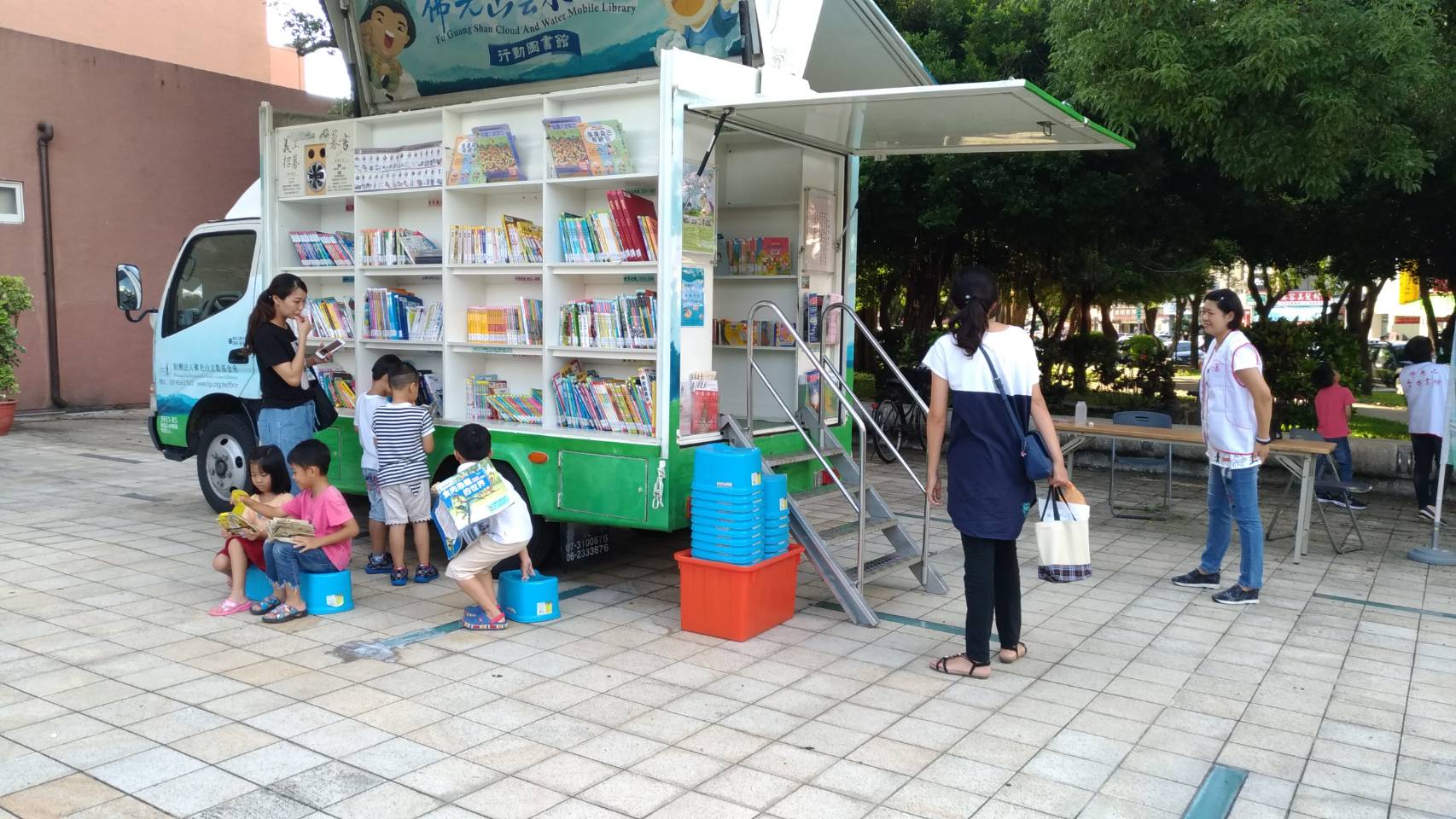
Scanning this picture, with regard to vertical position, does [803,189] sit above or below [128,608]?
above

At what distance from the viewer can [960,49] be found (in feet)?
39.1

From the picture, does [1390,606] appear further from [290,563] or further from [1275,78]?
[290,563]

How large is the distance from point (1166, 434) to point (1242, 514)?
164 centimetres

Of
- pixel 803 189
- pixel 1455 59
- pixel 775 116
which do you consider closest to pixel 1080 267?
pixel 1455 59

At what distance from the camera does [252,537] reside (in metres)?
5.19

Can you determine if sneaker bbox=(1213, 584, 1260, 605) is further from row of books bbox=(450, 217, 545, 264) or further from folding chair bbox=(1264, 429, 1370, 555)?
row of books bbox=(450, 217, 545, 264)

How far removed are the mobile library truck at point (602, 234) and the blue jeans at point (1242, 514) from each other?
1.71 m

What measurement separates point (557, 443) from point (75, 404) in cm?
1162

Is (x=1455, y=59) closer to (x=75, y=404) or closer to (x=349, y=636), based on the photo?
(x=349, y=636)

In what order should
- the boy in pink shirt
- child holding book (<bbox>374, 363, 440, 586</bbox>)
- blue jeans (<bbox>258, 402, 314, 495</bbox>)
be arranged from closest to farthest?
child holding book (<bbox>374, 363, 440, 586</bbox>) → blue jeans (<bbox>258, 402, 314, 495</bbox>) → the boy in pink shirt

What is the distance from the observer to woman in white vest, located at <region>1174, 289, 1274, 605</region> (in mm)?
5609

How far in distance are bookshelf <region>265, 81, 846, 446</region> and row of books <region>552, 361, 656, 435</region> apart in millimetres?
50

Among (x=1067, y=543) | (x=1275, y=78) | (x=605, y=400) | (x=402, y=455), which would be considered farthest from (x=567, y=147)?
(x=1275, y=78)

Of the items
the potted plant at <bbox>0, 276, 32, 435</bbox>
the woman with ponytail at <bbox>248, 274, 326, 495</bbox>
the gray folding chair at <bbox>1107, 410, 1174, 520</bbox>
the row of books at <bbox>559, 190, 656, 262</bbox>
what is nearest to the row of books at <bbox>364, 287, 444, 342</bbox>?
the woman with ponytail at <bbox>248, 274, 326, 495</bbox>
